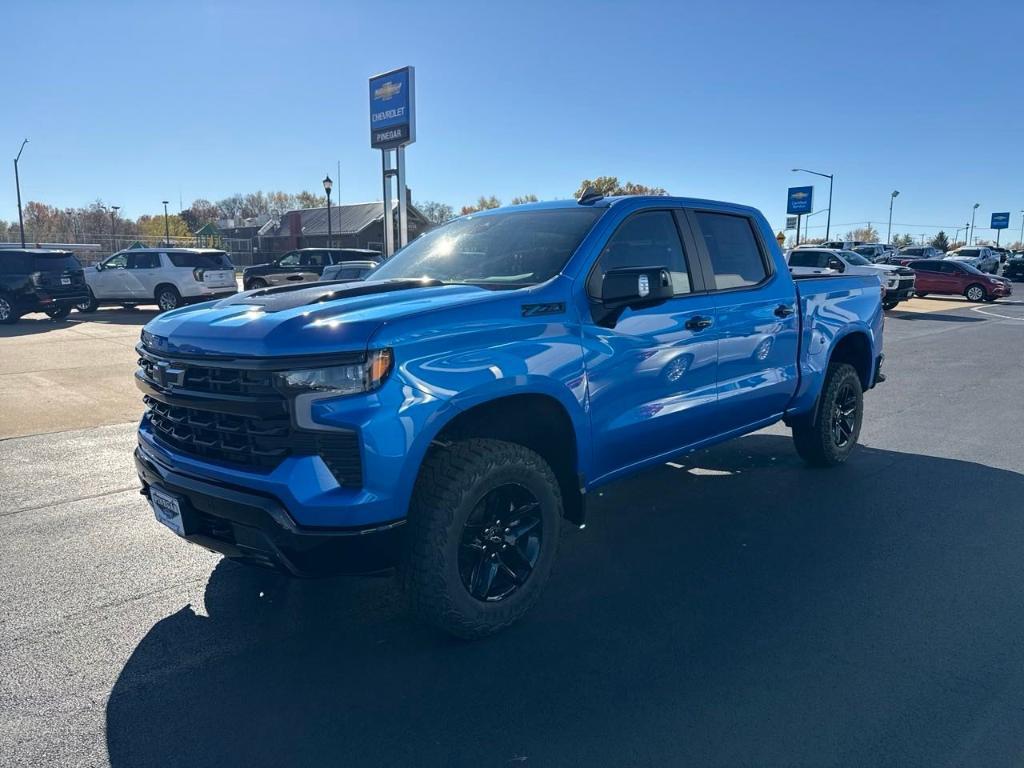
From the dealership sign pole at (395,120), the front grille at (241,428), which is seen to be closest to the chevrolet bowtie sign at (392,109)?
the dealership sign pole at (395,120)

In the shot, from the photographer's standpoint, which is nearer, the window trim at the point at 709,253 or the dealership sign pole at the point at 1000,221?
the window trim at the point at 709,253

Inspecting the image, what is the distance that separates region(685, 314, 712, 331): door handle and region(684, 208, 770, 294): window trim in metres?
0.25

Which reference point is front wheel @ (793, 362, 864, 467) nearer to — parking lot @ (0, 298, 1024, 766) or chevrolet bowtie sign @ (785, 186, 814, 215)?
parking lot @ (0, 298, 1024, 766)

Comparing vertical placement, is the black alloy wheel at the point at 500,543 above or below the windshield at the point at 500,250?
below

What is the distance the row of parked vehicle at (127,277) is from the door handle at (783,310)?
40.8ft

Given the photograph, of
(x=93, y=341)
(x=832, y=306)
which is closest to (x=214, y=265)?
(x=93, y=341)

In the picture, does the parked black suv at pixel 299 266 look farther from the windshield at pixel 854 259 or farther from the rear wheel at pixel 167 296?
the windshield at pixel 854 259

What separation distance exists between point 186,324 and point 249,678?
1.53 metres

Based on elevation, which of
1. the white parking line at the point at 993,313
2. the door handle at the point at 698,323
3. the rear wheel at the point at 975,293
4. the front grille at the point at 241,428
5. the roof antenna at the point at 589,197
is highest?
the roof antenna at the point at 589,197

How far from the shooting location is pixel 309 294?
363 cm

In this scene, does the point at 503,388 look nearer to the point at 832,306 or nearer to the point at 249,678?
the point at 249,678

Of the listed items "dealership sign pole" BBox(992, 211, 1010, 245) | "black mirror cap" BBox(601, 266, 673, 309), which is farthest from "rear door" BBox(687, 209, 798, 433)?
"dealership sign pole" BBox(992, 211, 1010, 245)

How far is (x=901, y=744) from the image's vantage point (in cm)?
264

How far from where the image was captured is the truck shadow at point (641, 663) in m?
2.66
